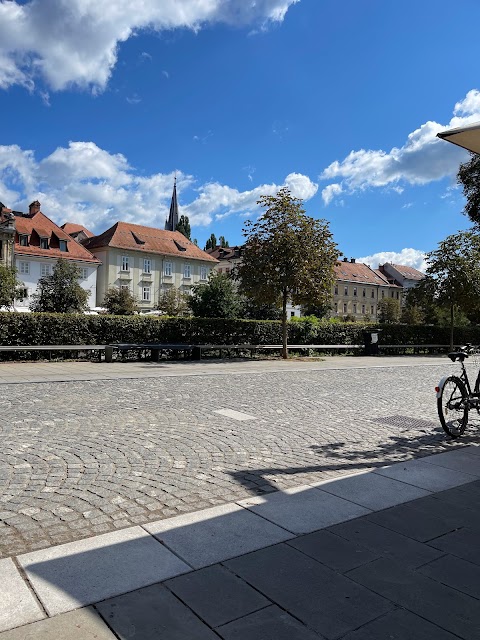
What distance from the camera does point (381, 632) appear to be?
2428 mm

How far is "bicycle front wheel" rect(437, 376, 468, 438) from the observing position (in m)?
6.82

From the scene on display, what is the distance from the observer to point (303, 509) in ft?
13.3

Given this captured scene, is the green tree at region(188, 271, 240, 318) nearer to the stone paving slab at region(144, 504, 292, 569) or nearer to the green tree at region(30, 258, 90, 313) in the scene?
the green tree at region(30, 258, 90, 313)

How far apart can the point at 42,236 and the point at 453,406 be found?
6276 centimetres

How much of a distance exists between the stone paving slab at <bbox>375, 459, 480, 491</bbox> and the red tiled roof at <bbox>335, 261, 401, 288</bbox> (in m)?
99.0

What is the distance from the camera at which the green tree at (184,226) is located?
361 ft

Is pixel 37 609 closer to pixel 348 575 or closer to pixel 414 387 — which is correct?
pixel 348 575

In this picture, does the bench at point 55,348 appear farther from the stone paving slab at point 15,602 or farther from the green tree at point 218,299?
the green tree at point 218,299

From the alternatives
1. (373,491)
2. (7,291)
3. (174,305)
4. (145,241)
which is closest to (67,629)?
(373,491)

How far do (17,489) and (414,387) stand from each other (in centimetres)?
1065

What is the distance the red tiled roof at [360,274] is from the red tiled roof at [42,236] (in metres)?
56.0

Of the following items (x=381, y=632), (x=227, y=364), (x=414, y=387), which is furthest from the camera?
(x=227, y=364)

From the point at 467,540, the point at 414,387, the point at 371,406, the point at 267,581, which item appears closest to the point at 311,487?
the point at 467,540

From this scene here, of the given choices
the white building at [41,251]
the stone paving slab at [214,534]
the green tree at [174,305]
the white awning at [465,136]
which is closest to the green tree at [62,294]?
the green tree at [174,305]
